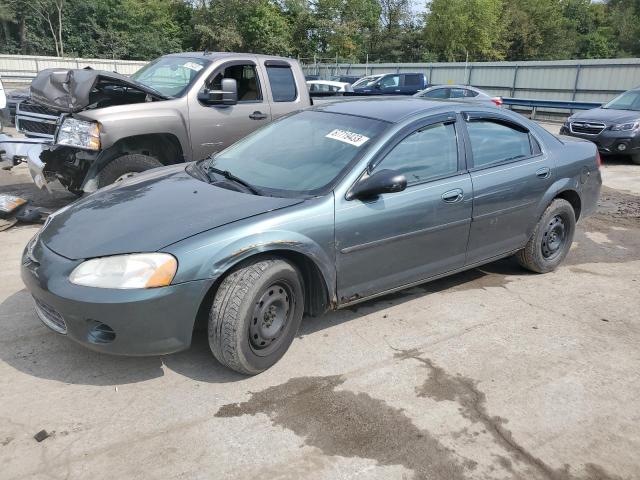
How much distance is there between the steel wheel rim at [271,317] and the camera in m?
3.22

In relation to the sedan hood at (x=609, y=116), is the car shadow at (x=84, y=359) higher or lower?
lower

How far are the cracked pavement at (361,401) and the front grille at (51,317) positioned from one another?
327mm

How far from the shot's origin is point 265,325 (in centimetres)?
330

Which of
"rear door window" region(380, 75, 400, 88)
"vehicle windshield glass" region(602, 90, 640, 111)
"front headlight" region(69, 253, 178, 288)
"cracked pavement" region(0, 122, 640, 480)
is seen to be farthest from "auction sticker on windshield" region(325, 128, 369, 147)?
"rear door window" region(380, 75, 400, 88)

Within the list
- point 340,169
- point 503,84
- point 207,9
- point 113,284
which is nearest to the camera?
point 113,284

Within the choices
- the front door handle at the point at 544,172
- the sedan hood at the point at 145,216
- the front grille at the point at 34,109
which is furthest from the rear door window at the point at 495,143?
the front grille at the point at 34,109

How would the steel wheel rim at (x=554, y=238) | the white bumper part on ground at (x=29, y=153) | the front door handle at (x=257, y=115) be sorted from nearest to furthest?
1. the steel wheel rim at (x=554, y=238)
2. the white bumper part on ground at (x=29, y=153)
3. the front door handle at (x=257, y=115)

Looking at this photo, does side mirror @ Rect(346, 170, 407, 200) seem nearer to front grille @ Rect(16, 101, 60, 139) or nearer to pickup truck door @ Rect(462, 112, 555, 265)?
pickup truck door @ Rect(462, 112, 555, 265)

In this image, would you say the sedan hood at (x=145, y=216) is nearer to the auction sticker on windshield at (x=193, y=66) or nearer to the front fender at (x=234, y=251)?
the front fender at (x=234, y=251)

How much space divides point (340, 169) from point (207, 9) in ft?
164

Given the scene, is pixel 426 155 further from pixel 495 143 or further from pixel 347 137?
pixel 495 143

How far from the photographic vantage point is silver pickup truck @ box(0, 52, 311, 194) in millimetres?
5914

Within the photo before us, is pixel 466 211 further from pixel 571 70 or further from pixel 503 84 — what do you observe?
pixel 503 84

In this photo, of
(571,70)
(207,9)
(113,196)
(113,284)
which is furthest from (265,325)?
(207,9)
